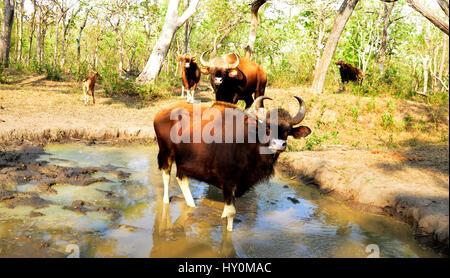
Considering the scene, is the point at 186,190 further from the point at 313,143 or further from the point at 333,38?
the point at 333,38

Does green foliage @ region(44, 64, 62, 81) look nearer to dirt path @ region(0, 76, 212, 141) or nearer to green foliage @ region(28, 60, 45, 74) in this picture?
dirt path @ region(0, 76, 212, 141)

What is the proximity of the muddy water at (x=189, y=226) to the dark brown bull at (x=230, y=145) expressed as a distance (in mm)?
560

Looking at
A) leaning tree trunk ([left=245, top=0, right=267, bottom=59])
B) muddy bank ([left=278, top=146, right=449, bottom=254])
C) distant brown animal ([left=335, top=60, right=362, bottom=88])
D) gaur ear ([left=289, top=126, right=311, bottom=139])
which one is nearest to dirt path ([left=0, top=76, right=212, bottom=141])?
leaning tree trunk ([left=245, top=0, right=267, bottom=59])

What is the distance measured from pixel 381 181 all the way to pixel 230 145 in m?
2.82

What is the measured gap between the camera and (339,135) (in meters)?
9.59

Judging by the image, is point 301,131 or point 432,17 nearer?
point 301,131

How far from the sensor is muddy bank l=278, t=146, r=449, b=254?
4395 mm

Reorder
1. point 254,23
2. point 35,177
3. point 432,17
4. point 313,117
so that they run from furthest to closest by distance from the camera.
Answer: point 254,23 → point 313,117 → point 432,17 → point 35,177

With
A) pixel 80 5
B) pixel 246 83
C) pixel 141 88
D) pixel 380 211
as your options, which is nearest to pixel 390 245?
pixel 380 211

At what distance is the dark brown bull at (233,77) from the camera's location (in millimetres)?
7730

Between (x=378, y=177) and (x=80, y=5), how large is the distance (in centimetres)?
2528

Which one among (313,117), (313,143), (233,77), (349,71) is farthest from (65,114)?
(349,71)

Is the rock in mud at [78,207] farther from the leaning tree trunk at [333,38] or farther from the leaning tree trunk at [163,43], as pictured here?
the leaning tree trunk at [163,43]

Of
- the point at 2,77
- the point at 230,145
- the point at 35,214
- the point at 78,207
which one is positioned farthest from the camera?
the point at 2,77
